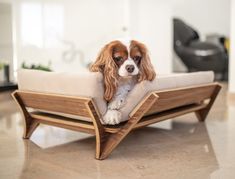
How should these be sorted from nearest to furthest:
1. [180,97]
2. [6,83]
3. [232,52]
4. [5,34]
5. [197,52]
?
1. [180,97]
2. [232,52]
3. [6,83]
4. [5,34]
5. [197,52]

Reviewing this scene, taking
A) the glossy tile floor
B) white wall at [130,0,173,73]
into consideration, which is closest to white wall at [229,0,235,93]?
white wall at [130,0,173,73]

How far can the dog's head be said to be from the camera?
175cm

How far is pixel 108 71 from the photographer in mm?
1739

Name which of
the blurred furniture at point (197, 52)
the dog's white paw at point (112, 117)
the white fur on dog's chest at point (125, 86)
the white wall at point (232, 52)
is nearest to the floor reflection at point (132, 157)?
the dog's white paw at point (112, 117)

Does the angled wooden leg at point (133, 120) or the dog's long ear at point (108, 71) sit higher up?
the dog's long ear at point (108, 71)

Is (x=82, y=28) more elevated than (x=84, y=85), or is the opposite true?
(x=82, y=28)

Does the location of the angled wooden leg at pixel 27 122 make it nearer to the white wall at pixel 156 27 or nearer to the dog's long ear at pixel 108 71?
the dog's long ear at pixel 108 71

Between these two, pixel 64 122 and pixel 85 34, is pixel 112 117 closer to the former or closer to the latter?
pixel 64 122

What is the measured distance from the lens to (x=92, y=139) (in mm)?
2256

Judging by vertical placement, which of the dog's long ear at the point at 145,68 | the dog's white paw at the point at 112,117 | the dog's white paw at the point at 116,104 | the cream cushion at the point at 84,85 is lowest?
the dog's white paw at the point at 112,117

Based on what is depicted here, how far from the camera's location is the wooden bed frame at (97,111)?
1.76 meters

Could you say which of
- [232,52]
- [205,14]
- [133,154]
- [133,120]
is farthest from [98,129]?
[205,14]

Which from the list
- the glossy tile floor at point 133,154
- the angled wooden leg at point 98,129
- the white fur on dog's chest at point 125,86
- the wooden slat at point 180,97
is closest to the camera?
the glossy tile floor at point 133,154

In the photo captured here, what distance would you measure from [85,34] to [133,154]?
3.84m
